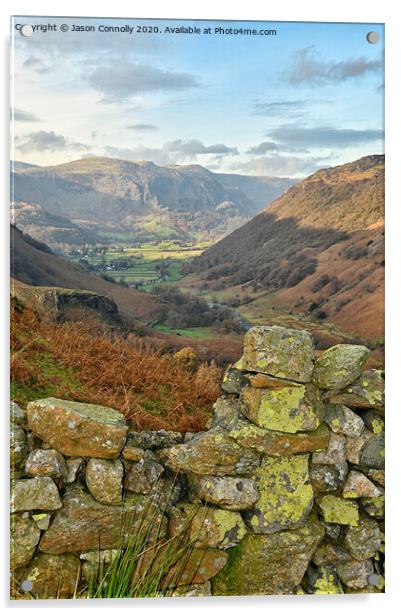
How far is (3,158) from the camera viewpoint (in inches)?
200

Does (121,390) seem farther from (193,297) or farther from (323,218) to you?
(323,218)

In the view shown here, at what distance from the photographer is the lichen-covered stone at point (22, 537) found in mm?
4703

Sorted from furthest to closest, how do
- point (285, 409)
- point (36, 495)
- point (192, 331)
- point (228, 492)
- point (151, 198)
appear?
point (151, 198) < point (192, 331) < point (285, 409) < point (228, 492) < point (36, 495)

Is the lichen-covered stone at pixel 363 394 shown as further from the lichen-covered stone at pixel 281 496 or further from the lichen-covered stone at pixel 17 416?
the lichen-covered stone at pixel 17 416

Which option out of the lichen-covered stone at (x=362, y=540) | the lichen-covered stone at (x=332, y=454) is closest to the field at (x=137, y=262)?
the lichen-covered stone at (x=332, y=454)

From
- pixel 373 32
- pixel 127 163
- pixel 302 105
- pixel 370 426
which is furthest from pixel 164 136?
pixel 370 426

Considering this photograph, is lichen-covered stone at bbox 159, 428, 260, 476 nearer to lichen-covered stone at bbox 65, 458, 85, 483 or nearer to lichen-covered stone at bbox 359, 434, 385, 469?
lichen-covered stone at bbox 65, 458, 85, 483

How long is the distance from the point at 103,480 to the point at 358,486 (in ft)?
7.19

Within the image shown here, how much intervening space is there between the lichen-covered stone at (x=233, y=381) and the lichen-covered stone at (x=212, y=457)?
1.43 ft

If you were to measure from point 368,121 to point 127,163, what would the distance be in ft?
7.27

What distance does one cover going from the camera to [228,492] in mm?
4879

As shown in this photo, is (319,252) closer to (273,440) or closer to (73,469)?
(273,440)

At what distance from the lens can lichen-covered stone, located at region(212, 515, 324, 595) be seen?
4949mm

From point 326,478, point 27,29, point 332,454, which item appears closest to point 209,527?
point 326,478
